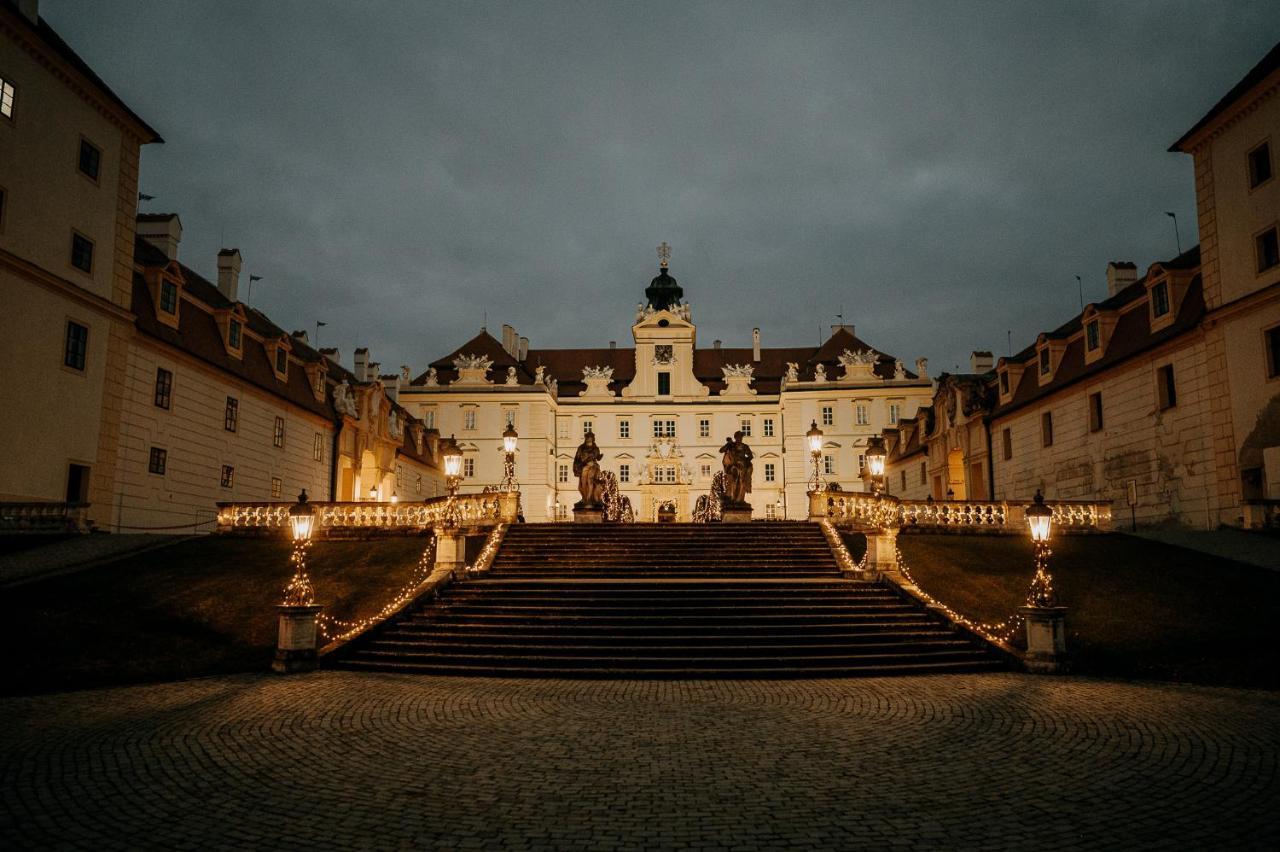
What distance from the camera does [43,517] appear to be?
72.3ft

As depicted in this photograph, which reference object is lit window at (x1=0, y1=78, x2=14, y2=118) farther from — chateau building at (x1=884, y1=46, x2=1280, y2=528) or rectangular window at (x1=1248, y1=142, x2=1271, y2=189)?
rectangular window at (x1=1248, y1=142, x2=1271, y2=189)

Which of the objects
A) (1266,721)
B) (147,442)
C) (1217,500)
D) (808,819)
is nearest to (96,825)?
(808,819)

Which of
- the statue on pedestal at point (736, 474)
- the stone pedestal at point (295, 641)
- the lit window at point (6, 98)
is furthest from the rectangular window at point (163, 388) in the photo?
the statue on pedestal at point (736, 474)

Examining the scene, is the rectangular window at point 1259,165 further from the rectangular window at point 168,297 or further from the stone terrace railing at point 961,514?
the rectangular window at point 168,297

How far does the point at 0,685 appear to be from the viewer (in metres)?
12.6

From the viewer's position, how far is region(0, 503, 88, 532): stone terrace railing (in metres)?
21.5

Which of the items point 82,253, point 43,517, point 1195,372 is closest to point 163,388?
point 82,253

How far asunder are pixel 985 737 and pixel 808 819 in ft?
12.5

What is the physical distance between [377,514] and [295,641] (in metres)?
10.9

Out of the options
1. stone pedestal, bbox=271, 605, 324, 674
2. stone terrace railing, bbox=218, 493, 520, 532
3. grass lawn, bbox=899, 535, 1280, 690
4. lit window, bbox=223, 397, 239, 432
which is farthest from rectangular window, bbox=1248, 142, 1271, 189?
lit window, bbox=223, 397, 239, 432

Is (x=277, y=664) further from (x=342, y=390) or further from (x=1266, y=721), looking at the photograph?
(x=342, y=390)

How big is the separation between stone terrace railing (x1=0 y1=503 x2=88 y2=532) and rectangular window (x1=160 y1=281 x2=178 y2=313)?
8961 mm

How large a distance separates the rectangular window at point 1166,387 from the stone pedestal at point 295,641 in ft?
86.0

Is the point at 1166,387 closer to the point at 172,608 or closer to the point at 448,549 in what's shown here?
the point at 448,549
